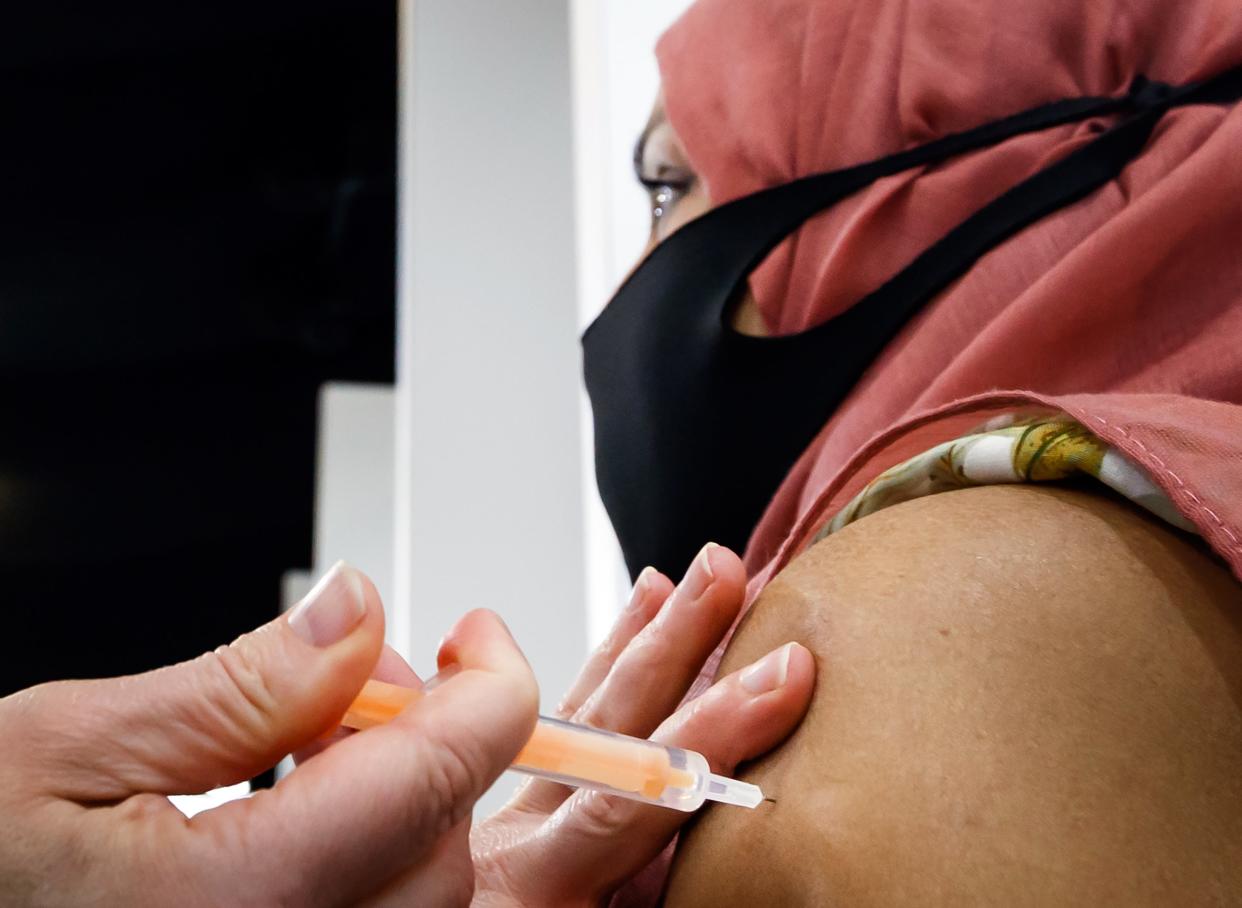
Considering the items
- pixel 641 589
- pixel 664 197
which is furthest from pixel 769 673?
pixel 664 197

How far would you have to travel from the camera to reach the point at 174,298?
3895mm

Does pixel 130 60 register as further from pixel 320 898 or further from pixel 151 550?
pixel 320 898

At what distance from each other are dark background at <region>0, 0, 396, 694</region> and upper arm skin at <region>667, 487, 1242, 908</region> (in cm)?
297

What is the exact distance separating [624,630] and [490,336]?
1.08m

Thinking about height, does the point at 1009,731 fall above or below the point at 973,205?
below

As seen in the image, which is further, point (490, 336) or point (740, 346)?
point (490, 336)

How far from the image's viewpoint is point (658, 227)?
39.4 inches

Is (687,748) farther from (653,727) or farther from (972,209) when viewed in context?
(972,209)

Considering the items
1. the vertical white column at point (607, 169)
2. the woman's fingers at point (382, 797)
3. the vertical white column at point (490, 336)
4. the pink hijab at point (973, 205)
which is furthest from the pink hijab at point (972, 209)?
the vertical white column at point (490, 336)

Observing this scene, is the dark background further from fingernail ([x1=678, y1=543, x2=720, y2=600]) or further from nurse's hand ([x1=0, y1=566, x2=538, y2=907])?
nurse's hand ([x1=0, y1=566, x2=538, y2=907])

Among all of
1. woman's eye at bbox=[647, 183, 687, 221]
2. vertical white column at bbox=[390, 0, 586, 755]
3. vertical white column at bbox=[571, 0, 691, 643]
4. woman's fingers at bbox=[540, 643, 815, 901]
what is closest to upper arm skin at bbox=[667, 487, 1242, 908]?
woman's fingers at bbox=[540, 643, 815, 901]

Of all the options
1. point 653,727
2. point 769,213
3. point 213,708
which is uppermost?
point 769,213

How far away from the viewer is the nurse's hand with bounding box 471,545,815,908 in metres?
0.50

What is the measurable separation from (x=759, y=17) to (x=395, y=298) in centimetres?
333
